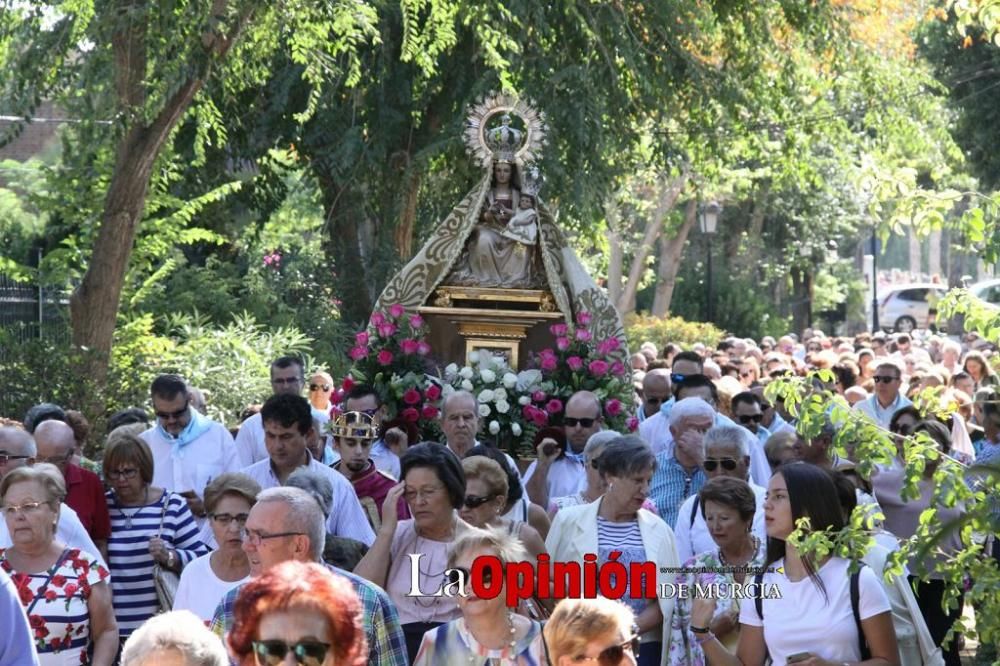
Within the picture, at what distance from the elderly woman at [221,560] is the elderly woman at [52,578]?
0.39 metres

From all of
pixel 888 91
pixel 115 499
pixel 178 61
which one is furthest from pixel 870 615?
pixel 888 91

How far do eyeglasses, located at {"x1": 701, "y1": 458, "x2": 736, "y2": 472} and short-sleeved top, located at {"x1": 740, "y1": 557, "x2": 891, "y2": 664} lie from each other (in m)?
1.96

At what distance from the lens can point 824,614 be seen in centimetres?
640

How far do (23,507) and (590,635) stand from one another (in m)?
2.84

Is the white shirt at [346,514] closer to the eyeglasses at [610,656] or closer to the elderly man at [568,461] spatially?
the elderly man at [568,461]

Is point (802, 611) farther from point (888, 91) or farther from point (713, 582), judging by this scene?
point (888, 91)

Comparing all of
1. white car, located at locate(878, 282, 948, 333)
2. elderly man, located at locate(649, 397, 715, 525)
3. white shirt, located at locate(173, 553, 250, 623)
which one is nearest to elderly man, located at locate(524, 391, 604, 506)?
elderly man, located at locate(649, 397, 715, 525)

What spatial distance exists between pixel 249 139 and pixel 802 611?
627 inches

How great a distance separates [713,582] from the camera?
23.5 feet

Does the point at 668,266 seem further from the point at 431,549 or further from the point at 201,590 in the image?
the point at 201,590

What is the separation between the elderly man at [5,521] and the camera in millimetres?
7492

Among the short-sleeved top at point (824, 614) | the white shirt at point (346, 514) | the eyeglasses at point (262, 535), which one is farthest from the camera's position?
the white shirt at point (346, 514)

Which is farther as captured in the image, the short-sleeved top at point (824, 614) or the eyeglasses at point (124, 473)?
the eyeglasses at point (124, 473)

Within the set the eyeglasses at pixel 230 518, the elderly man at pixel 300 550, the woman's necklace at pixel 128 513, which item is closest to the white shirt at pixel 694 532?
the eyeglasses at pixel 230 518
